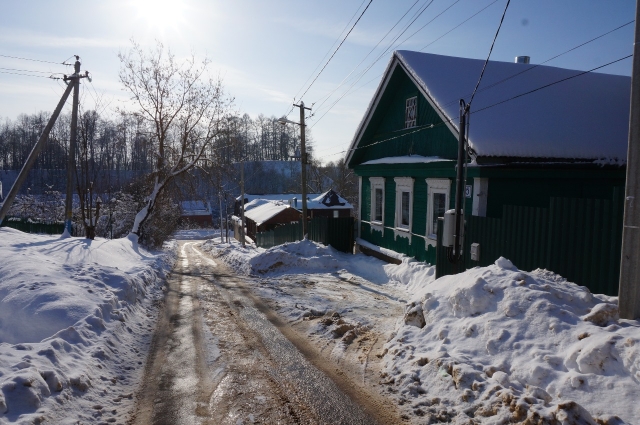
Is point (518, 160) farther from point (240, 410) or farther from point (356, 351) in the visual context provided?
point (240, 410)

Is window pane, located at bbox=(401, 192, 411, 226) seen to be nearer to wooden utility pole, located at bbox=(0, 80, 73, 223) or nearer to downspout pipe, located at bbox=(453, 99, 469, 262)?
downspout pipe, located at bbox=(453, 99, 469, 262)

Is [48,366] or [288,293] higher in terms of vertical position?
[48,366]

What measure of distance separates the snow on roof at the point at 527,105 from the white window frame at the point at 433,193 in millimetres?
1637

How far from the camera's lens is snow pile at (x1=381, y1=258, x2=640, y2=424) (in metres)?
4.15

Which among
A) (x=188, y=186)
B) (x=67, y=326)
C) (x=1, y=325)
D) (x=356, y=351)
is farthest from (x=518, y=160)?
(x=188, y=186)

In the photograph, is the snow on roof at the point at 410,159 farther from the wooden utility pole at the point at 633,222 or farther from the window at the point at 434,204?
the wooden utility pole at the point at 633,222

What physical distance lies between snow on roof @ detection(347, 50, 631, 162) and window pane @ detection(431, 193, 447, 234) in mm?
2179

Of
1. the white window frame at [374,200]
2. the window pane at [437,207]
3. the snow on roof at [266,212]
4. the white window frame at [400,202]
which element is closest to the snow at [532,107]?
the window pane at [437,207]

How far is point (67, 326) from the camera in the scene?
6320 mm

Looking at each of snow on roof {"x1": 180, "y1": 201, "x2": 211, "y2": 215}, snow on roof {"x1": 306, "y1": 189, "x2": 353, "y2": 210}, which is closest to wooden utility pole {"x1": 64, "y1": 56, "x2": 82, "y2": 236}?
snow on roof {"x1": 306, "y1": 189, "x2": 353, "y2": 210}

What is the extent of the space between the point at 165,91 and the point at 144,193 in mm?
10894

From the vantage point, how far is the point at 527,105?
493 inches

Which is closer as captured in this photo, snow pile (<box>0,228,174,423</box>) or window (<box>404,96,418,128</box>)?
snow pile (<box>0,228,174,423</box>)

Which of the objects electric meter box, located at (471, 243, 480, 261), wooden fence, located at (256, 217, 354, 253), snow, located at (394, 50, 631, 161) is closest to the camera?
electric meter box, located at (471, 243, 480, 261)
